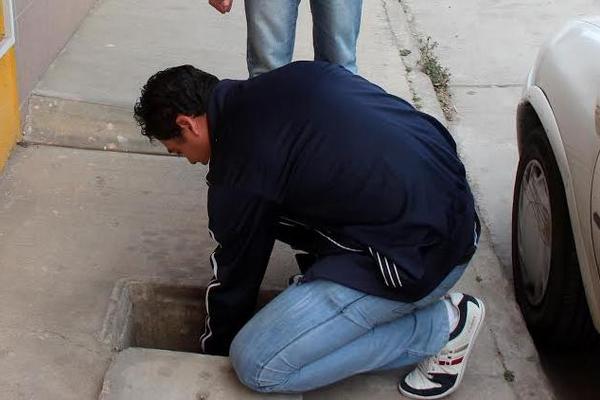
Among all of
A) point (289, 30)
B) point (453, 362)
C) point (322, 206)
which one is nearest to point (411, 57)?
point (289, 30)

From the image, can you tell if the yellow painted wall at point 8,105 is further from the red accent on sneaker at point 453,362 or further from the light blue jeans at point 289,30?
the red accent on sneaker at point 453,362

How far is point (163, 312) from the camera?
3.36 m

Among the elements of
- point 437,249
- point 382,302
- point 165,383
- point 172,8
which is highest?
point 437,249

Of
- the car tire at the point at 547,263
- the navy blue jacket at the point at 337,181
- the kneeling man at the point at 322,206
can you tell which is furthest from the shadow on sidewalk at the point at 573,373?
the navy blue jacket at the point at 337,181

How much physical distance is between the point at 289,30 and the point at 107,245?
107cm

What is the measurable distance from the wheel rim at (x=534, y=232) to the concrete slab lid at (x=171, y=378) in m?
1.05

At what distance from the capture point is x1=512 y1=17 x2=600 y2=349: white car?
2865mm

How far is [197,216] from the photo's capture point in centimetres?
383

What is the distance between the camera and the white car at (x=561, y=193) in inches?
113

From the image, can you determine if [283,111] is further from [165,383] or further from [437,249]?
[165,383]

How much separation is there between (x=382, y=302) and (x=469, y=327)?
38 cm

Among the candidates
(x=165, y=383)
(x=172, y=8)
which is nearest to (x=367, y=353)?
(x=165, y=383)

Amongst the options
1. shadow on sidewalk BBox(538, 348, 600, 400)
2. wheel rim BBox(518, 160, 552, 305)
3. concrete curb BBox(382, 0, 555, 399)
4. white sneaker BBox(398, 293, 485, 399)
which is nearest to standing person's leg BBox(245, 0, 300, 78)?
wheel rim BBox(518, 160, 552, 305)

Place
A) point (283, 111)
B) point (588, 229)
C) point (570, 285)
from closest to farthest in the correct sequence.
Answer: point (283, 111)
point (588, 229)
point (570, 285)
